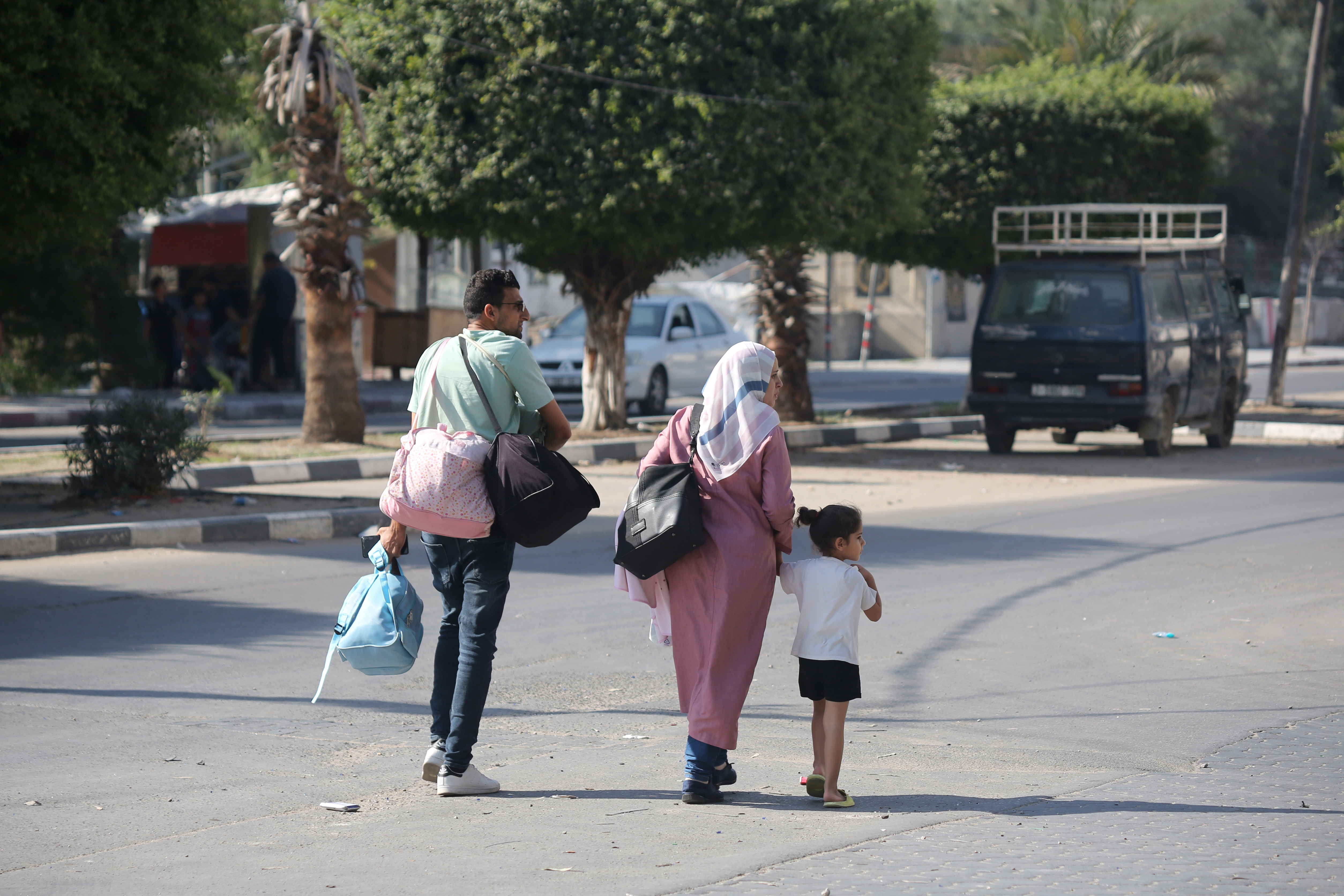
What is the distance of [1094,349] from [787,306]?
193 inches

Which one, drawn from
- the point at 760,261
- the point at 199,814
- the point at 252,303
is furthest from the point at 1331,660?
the point at 252,303

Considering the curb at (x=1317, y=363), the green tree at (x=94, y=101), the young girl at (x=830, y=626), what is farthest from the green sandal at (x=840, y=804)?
the curb at (x=1317, y=363)

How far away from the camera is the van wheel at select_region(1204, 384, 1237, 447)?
17.7 meters

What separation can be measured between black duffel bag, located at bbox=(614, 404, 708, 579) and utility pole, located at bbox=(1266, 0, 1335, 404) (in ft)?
63.2

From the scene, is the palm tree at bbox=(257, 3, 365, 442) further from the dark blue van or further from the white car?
the dark blue van

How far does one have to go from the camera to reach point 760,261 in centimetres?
1977

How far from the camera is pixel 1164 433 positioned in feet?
53.3

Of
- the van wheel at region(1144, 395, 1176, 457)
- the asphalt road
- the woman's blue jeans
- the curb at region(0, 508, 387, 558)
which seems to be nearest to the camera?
the asphalt road

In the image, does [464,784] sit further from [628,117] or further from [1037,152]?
[1037,152]

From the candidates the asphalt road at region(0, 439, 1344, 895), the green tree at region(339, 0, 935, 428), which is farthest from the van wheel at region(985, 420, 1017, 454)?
the asphalt road at region(0, 439, 1344, 895)

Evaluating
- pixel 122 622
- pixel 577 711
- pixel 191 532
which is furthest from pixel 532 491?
pixel 191 532

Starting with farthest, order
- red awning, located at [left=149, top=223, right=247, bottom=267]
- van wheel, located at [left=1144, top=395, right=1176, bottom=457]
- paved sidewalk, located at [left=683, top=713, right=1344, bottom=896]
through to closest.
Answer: red awning, located at [left=149, top=223, right=247, bottom=267] < van wheel, located at [left=1144, top=395, right=1176, bottom=457] < paved sidewalk, located at [left=683, top=713, right=1344, bottom=896]

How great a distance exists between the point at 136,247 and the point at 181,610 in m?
17.9

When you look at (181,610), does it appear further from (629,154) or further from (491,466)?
(629,154)
